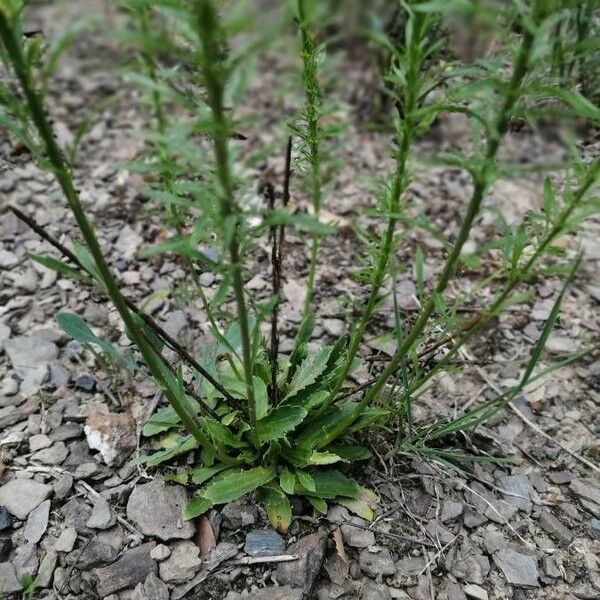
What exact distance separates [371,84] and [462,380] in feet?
7.57

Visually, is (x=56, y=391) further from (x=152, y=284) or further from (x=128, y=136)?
(x=128, y=136)

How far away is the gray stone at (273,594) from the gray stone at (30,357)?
1103 mm

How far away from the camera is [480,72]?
4.24 ft

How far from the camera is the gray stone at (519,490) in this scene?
205 cm

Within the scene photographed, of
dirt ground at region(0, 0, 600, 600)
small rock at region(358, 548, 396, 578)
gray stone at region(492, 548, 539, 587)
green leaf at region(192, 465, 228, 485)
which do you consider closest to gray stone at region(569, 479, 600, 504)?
dirt ground at region(0, 0, 600, 600)

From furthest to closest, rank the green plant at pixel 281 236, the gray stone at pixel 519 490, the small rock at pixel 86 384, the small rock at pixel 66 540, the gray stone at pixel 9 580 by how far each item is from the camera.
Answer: the small rock at pixel 86 384
the gray stone at pixel 519 490
the small rock at pixel 66 540
the gray stone at pixel 9 580
the green plant at pixel 281 236

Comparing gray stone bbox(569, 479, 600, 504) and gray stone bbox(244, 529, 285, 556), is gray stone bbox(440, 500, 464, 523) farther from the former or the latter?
gray stone bbox(244, 529, 285, 556)

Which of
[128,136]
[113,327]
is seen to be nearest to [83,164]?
[128,136]

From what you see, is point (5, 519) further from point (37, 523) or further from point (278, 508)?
point (278, 508)

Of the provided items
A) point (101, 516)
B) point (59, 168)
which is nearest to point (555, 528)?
point (101, 516)

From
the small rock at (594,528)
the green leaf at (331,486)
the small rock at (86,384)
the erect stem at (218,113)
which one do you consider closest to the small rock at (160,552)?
the green leaf at (331,486)

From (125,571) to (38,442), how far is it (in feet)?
1.95

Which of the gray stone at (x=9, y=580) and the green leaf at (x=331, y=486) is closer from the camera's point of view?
the gray stone at (x=9, y=580)

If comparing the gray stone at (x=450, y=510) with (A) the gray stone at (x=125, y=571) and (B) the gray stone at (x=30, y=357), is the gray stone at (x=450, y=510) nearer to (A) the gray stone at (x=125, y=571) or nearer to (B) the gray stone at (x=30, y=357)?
(A) the gray stone at (x=125, y=571)
